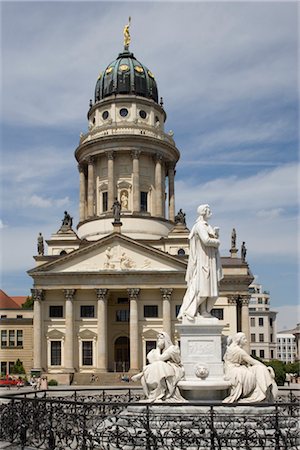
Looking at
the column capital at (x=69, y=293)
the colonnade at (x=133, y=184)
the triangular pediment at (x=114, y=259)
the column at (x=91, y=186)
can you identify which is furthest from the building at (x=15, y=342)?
the column at (x=91, y=186)

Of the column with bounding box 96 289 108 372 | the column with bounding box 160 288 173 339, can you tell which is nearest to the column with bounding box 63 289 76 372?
the column with bounding box 96 289 108 372

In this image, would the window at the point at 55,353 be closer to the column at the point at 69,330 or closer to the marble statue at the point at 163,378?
the column at the point at 69,330

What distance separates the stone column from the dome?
8.83 m

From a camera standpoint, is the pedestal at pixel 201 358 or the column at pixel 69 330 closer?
the pedestal at pixel 201 358

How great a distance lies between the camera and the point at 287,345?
19012cm

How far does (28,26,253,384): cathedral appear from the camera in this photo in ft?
207

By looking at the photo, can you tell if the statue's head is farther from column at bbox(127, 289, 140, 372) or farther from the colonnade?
the colonnade

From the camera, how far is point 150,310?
64.2m

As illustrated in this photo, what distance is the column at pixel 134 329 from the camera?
6166 cm

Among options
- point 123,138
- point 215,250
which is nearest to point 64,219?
point 123,138

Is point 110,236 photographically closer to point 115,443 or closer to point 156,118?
point 156,118

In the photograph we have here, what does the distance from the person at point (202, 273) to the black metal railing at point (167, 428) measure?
258 centimetres

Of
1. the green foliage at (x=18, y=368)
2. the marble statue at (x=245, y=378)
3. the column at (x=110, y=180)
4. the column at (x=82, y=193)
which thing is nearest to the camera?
the marble statue at (x=245, y=378)

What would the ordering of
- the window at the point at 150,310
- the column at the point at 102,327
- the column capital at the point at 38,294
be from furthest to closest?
1. the window at the point at 150,310
2. the column capital at the point at 38,294
3. the column at the point at 102,327
